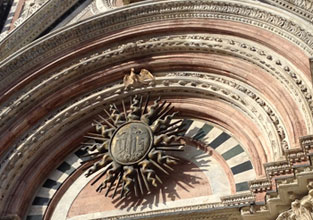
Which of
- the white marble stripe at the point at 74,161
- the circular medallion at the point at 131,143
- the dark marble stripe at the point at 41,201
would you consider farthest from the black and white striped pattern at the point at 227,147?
the dark marble stripe at the point at 41,201

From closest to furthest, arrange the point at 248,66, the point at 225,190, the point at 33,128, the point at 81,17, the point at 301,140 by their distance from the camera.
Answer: the point at 301,140, the point at 225,190, the point at 248,66, the point at 33,128, the point at 81,17

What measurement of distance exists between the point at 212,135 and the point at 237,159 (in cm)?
77

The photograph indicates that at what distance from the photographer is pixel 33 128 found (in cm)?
1032

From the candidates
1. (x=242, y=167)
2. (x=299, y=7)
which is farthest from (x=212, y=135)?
(x=299, y=7)

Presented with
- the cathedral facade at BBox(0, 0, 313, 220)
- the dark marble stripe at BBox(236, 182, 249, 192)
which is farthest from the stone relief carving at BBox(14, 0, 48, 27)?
the dark marble stripe at BBox(236, 182, 249, 192)

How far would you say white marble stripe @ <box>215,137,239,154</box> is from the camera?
9.05m

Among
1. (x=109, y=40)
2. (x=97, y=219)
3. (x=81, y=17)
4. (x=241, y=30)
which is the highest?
(x=81, y=17)

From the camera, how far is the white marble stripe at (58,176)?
32.5 feet

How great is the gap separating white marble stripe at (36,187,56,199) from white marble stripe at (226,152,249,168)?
3.28 meters

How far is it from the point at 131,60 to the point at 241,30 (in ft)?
7.99

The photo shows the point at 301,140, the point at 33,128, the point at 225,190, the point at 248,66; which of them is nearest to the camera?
the point at 301,140

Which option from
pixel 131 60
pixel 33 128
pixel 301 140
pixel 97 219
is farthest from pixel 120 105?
pixel 301 140

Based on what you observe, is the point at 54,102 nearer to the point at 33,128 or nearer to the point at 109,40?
the point at 33,128

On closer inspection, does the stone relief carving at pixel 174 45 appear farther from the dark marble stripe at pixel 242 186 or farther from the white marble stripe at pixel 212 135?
the dark marble stripe at pixel 242 186
